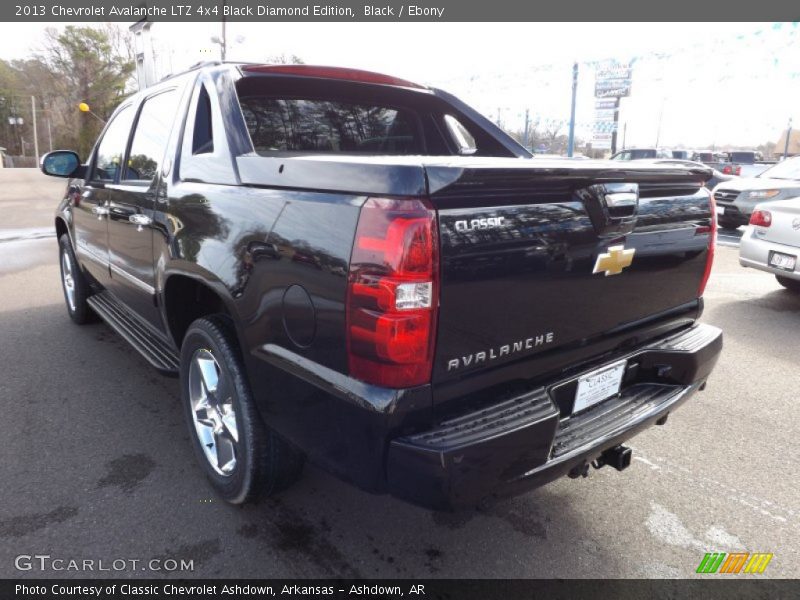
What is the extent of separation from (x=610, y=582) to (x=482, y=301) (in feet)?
4.13

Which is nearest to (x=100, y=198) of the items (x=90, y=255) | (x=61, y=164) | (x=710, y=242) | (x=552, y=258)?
(x=90, y=255)

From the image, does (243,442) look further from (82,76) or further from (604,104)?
(82,76)

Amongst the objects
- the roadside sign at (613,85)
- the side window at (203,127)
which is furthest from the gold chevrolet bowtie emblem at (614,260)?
the roadside sign at (613,85)

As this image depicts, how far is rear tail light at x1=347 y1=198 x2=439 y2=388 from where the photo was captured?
1613mm

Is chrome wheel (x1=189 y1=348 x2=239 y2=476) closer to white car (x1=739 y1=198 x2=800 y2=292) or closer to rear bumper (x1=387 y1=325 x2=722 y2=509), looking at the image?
rear bumper (x1=387 y1=325 x2=722 y2=509)

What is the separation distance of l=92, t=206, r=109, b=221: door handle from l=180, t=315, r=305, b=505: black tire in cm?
161

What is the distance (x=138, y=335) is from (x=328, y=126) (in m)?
1.71

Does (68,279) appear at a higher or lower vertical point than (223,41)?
lower

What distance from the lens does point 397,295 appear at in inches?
64.0

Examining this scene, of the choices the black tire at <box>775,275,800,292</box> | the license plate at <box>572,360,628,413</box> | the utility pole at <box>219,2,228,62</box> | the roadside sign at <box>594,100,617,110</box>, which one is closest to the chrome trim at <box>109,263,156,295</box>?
the license plate at <box>572,360,628,413</box>

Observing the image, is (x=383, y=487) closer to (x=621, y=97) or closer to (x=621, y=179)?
(x=621, y=179)

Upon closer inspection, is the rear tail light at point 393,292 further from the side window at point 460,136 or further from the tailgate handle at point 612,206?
the side window at point 460,136

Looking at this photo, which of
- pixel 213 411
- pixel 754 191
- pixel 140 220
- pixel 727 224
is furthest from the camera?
pixel 727 224

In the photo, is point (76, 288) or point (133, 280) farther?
point (76, 288)
